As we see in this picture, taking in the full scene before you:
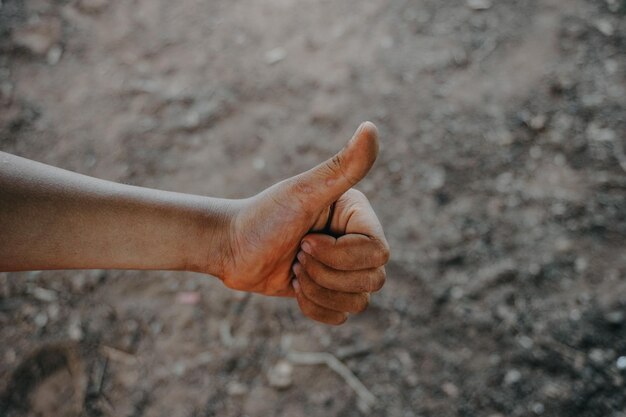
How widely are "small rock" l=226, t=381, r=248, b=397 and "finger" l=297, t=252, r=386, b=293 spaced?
2.37 feet

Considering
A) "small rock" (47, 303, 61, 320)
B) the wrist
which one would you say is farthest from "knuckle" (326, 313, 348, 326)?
"small rock" (47, 303, 61, 320)

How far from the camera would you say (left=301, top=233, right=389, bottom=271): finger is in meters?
1.68

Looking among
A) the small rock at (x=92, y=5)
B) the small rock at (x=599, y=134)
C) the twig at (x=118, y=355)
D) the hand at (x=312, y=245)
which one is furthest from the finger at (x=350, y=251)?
the small rock at (x=92, y=5)

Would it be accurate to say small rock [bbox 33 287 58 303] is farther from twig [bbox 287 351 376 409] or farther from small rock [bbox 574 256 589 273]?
small rock [bbox 574 256 589 273]

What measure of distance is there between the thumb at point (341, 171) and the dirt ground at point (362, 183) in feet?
3.09

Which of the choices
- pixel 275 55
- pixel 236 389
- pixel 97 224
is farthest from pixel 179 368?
pixel 275 55

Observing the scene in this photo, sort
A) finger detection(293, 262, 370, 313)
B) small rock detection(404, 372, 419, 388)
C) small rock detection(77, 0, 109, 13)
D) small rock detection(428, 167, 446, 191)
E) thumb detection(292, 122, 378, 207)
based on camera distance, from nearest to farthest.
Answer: thumb detection(292, 122, 378, 207) → finger detection(293, 262, 370, 313) → small rock detection(404, 372, 419, 388) → small rock detection(428, 167, 446, 191) → small rock detection(77, 0, 109, 13)

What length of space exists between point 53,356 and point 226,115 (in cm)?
155

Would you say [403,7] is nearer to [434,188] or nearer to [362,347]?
[434,188]

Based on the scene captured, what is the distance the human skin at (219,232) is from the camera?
157cm

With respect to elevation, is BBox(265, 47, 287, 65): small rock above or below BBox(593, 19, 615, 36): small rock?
above

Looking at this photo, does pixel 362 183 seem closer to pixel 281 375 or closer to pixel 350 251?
pixel 281 375

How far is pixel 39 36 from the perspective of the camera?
3.53 m

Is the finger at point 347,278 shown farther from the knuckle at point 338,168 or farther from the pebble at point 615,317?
the pebble at point 615,317
